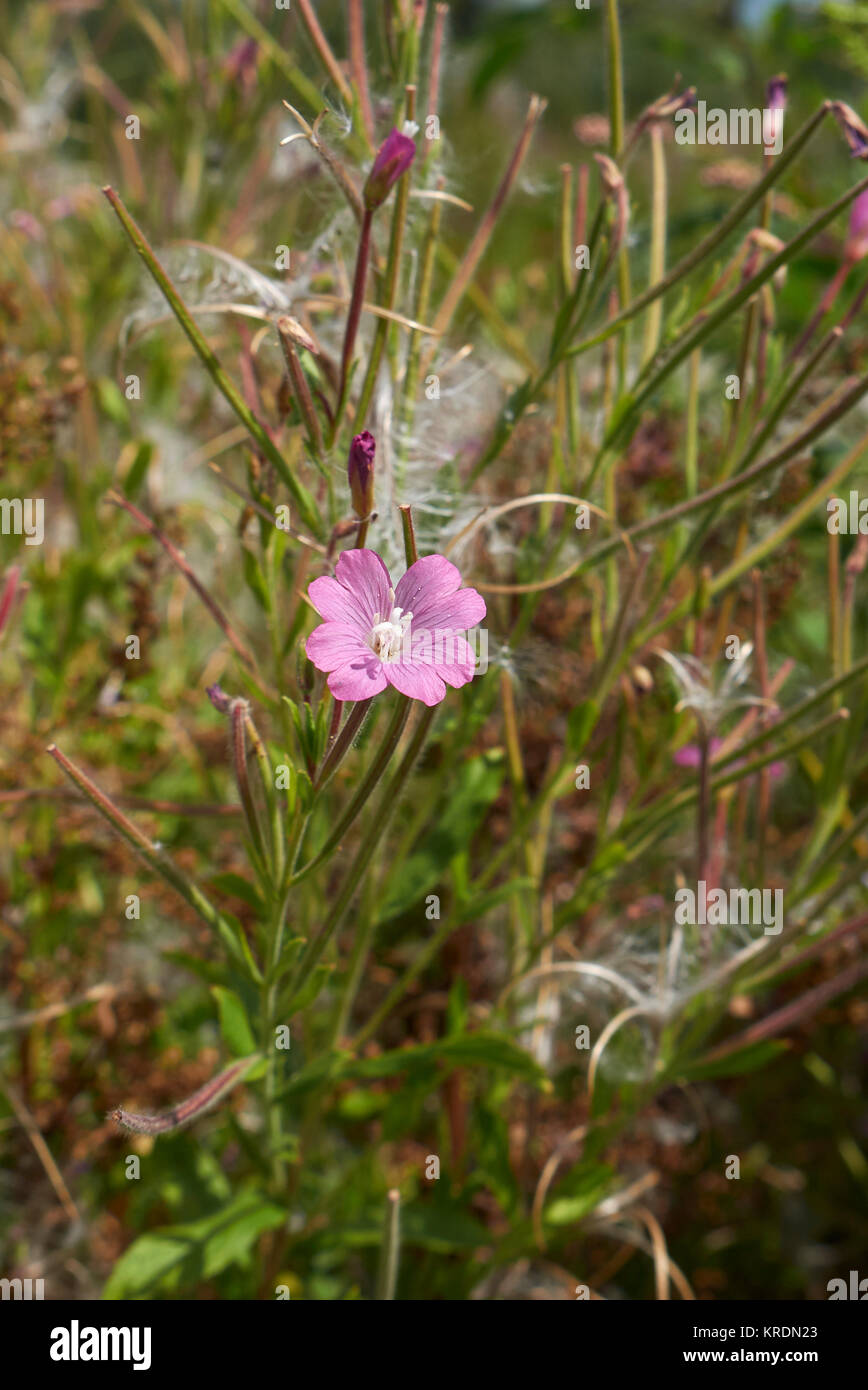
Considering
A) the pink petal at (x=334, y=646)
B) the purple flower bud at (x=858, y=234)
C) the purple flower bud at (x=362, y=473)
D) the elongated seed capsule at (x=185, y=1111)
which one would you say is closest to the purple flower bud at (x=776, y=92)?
the purple flower bud at (x=858, y=234)

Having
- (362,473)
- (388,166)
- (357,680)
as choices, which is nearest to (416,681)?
(357,680)

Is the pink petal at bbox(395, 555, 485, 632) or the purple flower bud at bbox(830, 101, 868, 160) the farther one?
the purple flower bud at bbox(830, 101, 868, 160)

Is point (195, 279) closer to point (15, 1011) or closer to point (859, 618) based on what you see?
point (15, 1011)

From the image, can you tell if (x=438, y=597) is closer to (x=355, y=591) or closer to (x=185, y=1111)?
(x=355, y=591)

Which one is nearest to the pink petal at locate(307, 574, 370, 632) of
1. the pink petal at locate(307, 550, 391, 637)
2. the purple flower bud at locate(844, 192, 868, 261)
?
the pink petal at locate(307, 550, 391, 637)

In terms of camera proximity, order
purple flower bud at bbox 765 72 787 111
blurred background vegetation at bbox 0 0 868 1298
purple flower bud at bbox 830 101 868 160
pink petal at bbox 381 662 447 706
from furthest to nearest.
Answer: blurred background vegetation at bbox 0 0 868 1298 < purple flower bud at bbox 765 72 787 111 < purple flower bud at bbox 830 101 868 160 < pink petal at bbox 381 662 447 706

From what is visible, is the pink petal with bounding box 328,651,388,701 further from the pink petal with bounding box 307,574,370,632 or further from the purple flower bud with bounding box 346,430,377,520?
the purple flower bud with bounding box 346,430,377,520
